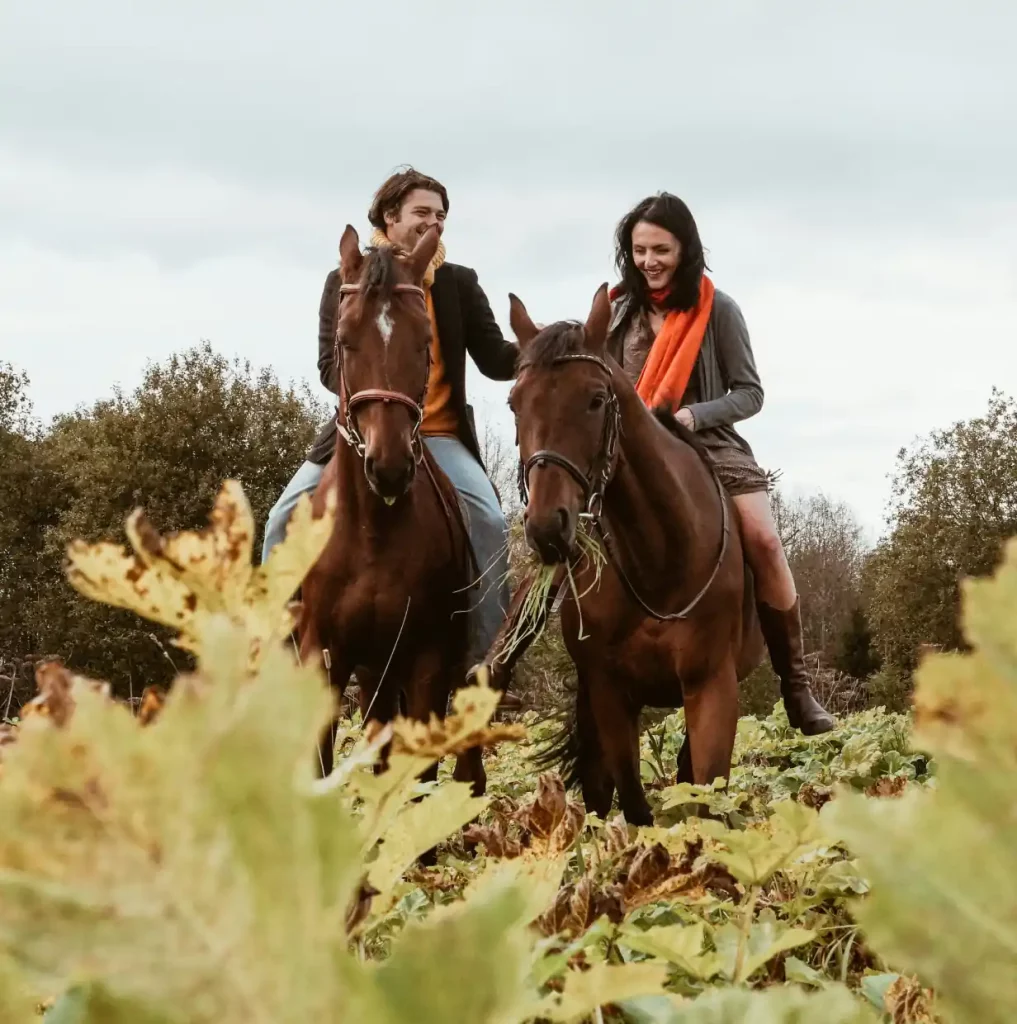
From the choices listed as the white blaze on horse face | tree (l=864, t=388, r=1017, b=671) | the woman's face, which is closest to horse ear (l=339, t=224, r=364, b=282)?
the white blaze on horse face

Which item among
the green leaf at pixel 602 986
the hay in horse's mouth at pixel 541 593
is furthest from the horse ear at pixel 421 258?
the green leaf at pixel 602 986

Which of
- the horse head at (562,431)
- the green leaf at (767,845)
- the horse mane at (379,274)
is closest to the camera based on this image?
the green leaf at (767,845)

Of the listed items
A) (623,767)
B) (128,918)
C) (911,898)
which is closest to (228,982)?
(128,918)

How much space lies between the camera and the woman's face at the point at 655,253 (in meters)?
5.18

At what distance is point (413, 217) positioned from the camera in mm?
5445

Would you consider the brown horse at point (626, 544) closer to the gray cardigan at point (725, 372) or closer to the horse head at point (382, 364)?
the horse head at point (382, 364)

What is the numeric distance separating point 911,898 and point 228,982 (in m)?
0.15

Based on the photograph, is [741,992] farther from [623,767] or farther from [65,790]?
[623,767]

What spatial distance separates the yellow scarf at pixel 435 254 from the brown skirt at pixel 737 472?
143 cm

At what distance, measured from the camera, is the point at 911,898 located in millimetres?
270

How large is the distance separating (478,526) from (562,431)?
115cm

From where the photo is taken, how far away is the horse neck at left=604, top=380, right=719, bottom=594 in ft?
13.7

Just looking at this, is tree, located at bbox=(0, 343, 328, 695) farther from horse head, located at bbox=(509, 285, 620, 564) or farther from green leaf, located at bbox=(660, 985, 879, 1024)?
green leaf, located at bbox=(660, 985, 879, 1024)

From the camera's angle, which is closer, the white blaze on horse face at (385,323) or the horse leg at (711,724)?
the horse leg at (711,724)
